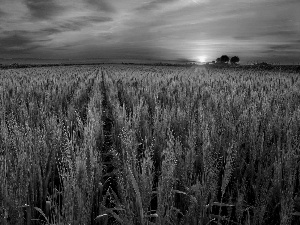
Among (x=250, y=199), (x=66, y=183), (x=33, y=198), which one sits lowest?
(x=250, y=199)

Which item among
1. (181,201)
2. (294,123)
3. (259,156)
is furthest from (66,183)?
(294,123)

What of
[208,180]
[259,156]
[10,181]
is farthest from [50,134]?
[259,156]

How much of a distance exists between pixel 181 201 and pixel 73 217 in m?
0.78

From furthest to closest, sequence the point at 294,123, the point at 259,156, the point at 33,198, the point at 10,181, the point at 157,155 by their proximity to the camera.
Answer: the point at 294,123 < the point at 157,155 < the point at 259,156 < the point at 33,198 < the point at 10,181

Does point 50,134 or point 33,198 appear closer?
point 33,198

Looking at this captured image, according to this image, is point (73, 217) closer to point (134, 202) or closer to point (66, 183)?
point (66, 183)

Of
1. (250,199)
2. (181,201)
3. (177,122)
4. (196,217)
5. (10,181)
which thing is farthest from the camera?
(177,122)

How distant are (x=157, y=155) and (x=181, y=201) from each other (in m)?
0.72

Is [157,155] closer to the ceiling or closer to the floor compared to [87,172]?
closer to the floor

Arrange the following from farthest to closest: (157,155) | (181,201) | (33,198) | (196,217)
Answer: (157,155) → (181,201) → (33,198) → (196,217)

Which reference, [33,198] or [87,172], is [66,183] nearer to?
[87,172]

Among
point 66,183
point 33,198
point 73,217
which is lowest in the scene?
point 33,198

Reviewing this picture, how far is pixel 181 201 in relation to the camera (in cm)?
173

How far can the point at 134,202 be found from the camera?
1.40 m
